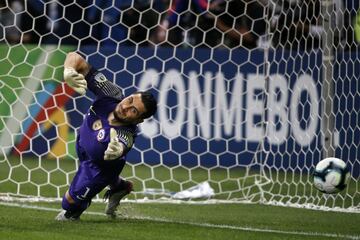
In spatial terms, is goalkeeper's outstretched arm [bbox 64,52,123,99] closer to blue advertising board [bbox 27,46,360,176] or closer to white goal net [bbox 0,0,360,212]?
white goal net [bbox 0,0,360,212]

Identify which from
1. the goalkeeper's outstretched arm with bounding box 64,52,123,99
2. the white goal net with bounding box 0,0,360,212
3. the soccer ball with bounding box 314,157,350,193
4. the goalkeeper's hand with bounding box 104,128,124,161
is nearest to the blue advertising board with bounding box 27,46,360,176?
the white goal net with bounding box 0,0,360,212

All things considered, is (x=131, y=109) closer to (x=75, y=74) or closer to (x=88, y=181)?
(x=75, y=74)

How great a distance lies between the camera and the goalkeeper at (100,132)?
7.59 meters

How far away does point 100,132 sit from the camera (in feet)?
25.9

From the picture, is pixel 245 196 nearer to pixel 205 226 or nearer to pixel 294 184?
pixel 294 184

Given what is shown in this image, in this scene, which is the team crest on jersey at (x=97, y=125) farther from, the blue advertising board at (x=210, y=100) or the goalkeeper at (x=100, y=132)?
the blue advertising board at (x=210, y=100)

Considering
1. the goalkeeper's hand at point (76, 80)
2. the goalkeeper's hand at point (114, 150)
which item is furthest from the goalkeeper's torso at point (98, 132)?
the goalkeeper's hand at point (76, 80)

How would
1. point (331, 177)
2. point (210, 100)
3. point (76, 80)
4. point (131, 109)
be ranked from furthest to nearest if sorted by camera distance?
point (210, 100)
point (331, 177)
point (131, 109)
point (76, 80)

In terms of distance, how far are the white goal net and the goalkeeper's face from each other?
3.21 meters

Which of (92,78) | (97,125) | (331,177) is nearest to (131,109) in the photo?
(97,125)

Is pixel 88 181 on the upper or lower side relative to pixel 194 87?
lower

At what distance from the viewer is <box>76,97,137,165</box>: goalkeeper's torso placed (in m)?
7.84

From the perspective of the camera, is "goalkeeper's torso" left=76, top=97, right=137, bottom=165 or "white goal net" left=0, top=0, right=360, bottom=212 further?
"white goal net" left=0, top=0, right=360, bottom=212

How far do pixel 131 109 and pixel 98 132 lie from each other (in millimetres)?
467
